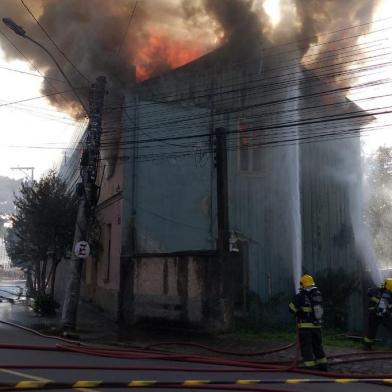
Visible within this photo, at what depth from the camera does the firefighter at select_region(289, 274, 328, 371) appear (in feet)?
25.7

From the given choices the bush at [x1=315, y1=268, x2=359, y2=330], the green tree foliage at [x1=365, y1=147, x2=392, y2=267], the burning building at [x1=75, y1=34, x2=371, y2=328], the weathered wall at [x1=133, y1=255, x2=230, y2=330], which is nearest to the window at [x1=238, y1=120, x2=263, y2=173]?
the burning building at [x1=75, y1=34, x2=371, y2=328]

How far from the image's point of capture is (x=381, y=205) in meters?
28.4

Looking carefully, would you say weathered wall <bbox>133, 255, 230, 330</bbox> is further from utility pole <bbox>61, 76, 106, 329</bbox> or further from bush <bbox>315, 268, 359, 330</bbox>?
bush <bbox>315, 268, 359, 330</bbox>

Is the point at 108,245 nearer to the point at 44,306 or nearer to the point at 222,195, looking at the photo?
the point at 44,306

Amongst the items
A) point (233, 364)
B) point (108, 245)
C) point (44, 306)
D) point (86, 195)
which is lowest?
point (233, 364)

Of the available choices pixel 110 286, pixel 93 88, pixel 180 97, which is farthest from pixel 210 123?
pixel 110 286

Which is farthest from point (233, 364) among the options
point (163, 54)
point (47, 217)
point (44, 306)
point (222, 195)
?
point (47, 217)

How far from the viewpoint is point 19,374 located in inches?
252

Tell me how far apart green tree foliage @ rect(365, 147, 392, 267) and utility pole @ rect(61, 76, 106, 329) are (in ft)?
57.9

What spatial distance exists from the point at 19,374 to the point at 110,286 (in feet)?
33.1

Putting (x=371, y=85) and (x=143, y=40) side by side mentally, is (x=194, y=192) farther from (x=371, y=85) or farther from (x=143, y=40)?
(x=371, y=85)

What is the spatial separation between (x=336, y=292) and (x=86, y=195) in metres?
9.36

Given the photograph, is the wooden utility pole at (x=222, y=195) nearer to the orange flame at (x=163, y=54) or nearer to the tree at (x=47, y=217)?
the orange flame at (x=163, y=54)

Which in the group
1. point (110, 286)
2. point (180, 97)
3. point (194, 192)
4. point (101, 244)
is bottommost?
point (110, 286)
